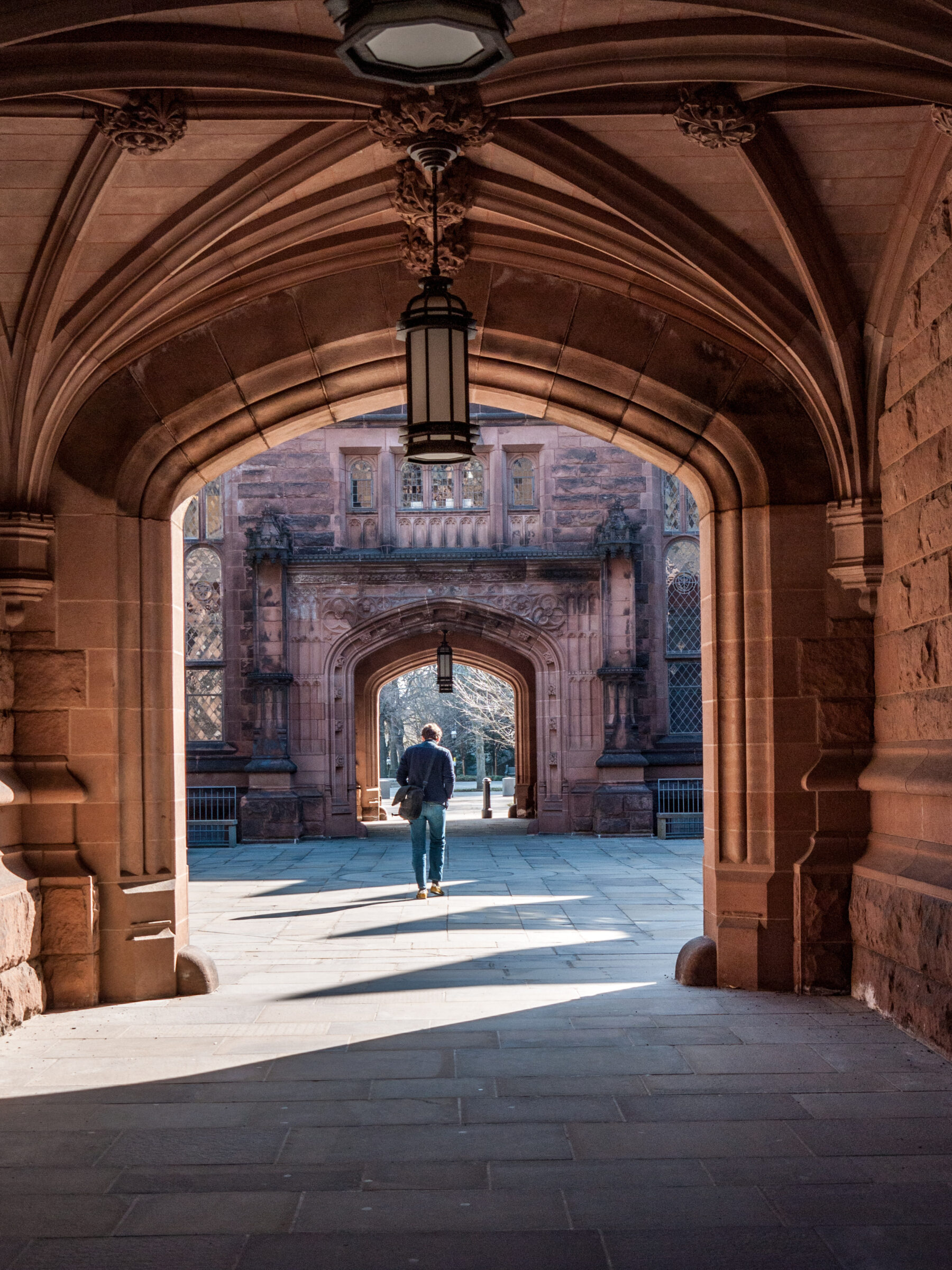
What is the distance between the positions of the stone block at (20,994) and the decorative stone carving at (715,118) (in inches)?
178

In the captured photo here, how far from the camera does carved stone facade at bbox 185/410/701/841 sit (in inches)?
684

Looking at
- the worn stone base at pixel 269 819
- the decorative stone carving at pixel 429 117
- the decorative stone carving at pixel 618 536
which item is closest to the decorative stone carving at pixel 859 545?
the decorative stone carving at pixel 429 117

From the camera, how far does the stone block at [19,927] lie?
571 centimetres

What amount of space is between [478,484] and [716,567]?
11.6 metres

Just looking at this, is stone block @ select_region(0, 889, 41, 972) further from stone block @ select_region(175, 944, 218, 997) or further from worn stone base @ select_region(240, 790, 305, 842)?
worn stone base @ select_region(240, 790, 305, 842)

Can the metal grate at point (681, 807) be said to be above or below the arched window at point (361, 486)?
below

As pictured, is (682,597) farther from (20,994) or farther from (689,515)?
(20,994)

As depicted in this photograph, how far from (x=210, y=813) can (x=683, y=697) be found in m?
6.65

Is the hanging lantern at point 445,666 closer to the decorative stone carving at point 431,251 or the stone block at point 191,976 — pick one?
the stone block at point 191,976

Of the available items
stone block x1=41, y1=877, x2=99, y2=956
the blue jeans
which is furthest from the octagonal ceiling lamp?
the blue jeans

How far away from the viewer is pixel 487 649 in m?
21.1

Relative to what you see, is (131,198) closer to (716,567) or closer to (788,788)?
(716,567)

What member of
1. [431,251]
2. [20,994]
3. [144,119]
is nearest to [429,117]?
[144,119]

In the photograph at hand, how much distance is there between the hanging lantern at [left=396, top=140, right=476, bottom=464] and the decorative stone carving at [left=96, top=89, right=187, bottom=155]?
1.16 metres
